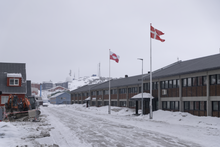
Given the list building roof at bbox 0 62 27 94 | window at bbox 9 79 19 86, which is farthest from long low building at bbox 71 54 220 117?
window at bbox 9 79 19 86

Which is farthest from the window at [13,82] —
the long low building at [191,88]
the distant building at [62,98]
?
the distant building at [62,98]

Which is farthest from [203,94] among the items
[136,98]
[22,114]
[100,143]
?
[22,114]

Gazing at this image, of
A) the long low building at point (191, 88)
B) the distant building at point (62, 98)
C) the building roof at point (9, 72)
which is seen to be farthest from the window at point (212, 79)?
the distant building at point (62, 98)

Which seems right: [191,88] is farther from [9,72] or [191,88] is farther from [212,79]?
[9,72]

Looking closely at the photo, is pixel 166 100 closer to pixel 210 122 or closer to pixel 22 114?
pixel 210 122

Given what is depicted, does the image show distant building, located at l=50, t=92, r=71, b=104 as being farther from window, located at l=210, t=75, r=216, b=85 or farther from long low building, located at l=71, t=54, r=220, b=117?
window, located at l=210, t=75, r=216, b=85

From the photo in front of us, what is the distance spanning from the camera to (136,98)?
3869cm

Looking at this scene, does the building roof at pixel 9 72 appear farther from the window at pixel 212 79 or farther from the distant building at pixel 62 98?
the distant building at pixel 62 98

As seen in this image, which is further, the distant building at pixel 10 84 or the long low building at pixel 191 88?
the distant building at pixel 10 84

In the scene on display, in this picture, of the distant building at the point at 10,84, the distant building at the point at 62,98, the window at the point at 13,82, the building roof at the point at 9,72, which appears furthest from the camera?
the distant building at the point at 62,98

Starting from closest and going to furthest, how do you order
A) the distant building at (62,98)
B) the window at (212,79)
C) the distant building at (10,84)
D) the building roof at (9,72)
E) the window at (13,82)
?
the window at (212,79) < the distant building at (10,84) < the building roof at (9,72) < the window at (13,82) < the distant building at (62,98)

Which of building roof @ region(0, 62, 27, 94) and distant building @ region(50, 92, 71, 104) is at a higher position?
building roof @ region(0, 62, 27, 94)

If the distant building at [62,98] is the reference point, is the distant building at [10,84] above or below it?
above

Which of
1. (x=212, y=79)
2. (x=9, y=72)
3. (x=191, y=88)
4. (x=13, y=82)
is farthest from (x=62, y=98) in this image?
(x=212, y=79)
